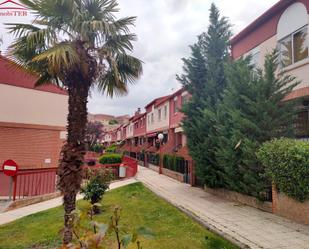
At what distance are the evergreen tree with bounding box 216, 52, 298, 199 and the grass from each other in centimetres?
277

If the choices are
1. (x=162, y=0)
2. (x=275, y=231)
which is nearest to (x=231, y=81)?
(x=162, y=0)

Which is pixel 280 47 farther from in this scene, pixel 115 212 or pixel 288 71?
pixel 115 212

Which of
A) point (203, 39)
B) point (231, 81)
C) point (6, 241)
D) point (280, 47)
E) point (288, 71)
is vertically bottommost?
point (6, 241)

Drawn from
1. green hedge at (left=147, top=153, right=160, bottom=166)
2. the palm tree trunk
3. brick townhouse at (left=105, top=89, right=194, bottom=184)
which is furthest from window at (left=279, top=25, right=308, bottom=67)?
green hedge at (left=147, top=153, right=160, bottom=166)

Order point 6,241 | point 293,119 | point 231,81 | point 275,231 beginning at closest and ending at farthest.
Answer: point 275,231 → point 6,241 → point 293,119 → point 231,81

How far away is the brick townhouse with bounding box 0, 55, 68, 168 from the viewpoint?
15.7m

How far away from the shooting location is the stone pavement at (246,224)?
5.75 m

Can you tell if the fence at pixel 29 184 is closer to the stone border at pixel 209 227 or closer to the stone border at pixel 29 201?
the stone border at pixel 29 201

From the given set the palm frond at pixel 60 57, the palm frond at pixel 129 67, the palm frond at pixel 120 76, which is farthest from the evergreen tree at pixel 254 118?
the palm frond at pixel 60 57

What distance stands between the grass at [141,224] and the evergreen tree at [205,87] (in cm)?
300

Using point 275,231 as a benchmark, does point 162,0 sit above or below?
above

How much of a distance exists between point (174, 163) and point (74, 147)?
12393 millimetres

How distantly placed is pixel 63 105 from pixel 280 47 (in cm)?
1453

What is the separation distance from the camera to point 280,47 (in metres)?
11.6
